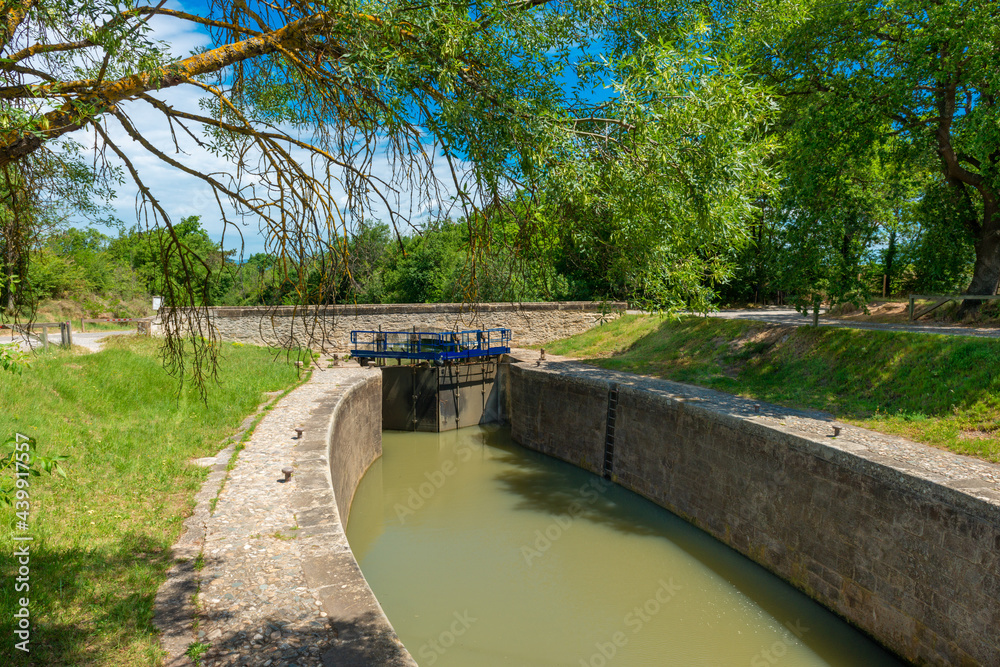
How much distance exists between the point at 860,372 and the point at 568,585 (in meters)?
6.93

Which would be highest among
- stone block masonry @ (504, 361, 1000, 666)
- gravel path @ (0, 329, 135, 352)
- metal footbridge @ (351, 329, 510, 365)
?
gravel path @ (0, 329, 135, 352)

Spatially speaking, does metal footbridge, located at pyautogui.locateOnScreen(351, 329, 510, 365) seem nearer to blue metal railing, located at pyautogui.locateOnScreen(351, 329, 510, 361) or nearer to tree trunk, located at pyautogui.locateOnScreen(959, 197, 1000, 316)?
blue metal railing, located at pyautogui.locateOnScreen(351, 329, 510, 361)

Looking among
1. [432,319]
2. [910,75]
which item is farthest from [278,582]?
[432,319]

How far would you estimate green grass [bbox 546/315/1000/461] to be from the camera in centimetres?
898

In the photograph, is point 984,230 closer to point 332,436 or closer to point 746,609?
point 746,609

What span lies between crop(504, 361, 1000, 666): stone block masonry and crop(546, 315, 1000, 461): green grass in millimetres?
668

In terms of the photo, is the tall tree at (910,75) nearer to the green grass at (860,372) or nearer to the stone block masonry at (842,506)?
the green grass at (860,372)

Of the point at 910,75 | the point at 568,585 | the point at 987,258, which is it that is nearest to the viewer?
the point at 568,585

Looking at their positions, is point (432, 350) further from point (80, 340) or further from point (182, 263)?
point (182, 263)

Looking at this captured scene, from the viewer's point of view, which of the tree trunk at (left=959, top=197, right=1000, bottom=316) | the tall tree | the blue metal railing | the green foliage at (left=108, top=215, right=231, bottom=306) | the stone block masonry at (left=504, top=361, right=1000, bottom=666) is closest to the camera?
the green foliage at (left=108, top=215, right=231, bottom=306)

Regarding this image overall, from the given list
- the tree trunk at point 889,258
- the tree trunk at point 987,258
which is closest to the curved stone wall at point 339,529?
the tree trunk at point 987,258

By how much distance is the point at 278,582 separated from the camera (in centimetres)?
522

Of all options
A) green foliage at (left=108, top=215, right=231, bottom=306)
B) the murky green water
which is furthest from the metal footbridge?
green foliage at (left=108, top=215, right=231, bottom=306)

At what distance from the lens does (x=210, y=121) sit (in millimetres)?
3604
